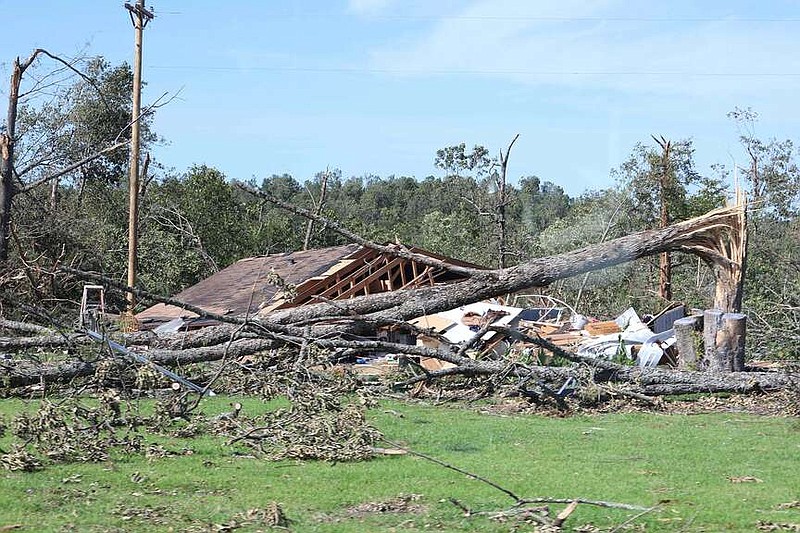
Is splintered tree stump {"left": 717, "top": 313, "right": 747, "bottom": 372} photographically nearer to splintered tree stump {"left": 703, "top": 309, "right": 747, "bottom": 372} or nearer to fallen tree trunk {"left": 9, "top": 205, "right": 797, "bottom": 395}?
splintered tree stump {"left": 703, "top": 309, "right": 747, "bottom": 372}

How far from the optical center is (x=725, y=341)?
11.7m

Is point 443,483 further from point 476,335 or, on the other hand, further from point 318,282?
point 318,282

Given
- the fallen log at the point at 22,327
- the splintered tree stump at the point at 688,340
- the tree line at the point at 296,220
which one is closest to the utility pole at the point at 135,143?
the tree line at the point at 296,220

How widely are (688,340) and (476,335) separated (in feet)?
10.2

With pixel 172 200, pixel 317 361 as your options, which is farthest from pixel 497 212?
pixel 317 361

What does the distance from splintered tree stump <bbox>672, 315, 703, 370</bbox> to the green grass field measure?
3340mm

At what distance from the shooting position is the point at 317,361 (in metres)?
8.78

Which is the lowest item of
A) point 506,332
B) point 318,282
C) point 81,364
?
point 81,364

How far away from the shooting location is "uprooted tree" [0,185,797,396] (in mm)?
10203

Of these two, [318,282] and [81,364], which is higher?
[318,282]

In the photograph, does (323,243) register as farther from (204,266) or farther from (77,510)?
(77,510)

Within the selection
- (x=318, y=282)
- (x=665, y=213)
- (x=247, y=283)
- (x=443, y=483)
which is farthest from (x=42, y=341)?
(x=665, y=213)

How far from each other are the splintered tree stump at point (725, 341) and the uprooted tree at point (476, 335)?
0.44 metres

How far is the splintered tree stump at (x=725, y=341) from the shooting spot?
11.6 meters
